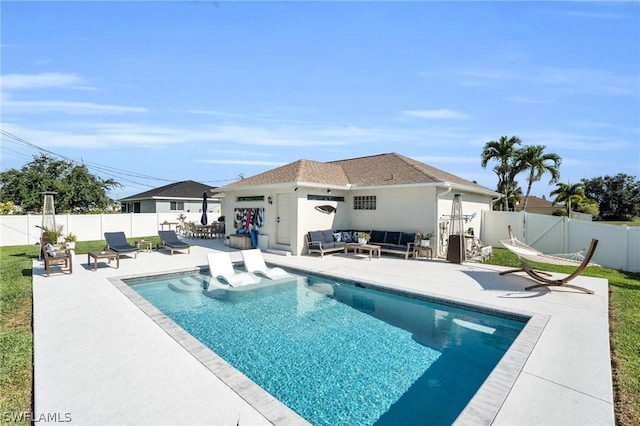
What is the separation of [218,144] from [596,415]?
1183 inches

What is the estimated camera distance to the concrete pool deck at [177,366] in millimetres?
3350

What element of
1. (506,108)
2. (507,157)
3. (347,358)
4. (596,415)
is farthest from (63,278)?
(507,157)

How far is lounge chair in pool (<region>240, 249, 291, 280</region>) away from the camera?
35.0ft

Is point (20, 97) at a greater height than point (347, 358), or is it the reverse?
point (20, 97)

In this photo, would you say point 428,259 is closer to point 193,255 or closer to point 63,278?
point 193,255

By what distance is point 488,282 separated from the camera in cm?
929

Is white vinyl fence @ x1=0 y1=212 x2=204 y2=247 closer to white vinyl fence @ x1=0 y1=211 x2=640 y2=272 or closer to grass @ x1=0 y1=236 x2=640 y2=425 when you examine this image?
white vinyl fence @ x1=0 y1=211 x2=640 y2=272

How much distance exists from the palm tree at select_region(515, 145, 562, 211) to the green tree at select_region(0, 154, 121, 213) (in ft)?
127

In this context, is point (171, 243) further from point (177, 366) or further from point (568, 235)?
point (568, 235)

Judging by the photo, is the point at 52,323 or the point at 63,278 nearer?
the point at 52,323

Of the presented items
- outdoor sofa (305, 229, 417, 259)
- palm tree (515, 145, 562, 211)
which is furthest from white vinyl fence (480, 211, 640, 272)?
palm tree (515, 145, 562, 211)

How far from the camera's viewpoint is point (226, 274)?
10414 mm

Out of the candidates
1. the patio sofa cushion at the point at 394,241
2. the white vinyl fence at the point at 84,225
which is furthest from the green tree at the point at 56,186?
the patio sofa cushion at the point at 394,241

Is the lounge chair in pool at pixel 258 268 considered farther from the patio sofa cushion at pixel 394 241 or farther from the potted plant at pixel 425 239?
the potted plant at pixel 425 239
